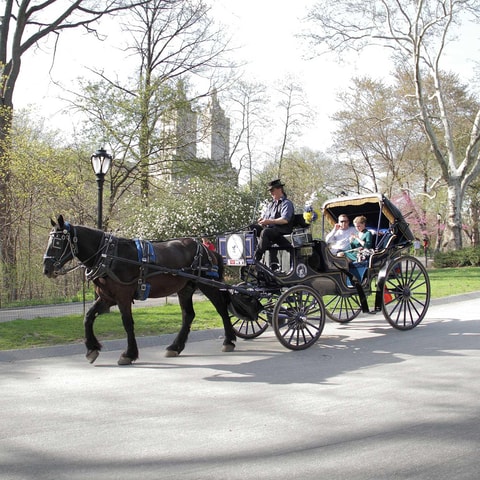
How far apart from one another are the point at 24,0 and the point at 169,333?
20484 mm

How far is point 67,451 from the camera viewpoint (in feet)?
13.9

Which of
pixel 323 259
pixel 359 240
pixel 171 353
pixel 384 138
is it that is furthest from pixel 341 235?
pixel 384 138

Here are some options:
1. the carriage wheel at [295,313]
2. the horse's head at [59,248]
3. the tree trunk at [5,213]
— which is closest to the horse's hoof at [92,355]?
the horse's head at [59,248]

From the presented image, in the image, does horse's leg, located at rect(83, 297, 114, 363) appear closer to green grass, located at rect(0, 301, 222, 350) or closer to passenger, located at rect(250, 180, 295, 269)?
green grass, located at rect(0, 301, 222, 350)

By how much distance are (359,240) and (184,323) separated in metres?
3.94

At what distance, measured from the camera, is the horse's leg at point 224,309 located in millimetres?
8266

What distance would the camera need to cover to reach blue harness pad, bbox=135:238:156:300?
753 cm

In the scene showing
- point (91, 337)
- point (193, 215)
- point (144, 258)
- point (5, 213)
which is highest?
point (5, 213)

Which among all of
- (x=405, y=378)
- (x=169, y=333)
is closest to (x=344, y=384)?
(x=405, y=378)

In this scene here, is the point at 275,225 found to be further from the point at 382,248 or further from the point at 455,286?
the point at 455,286

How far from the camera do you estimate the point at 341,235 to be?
10.6 meters

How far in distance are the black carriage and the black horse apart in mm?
443

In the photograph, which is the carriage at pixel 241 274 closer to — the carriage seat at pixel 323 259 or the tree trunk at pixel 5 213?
the carriage seat at pixel 323 259

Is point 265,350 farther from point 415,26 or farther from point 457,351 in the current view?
point 415,26
